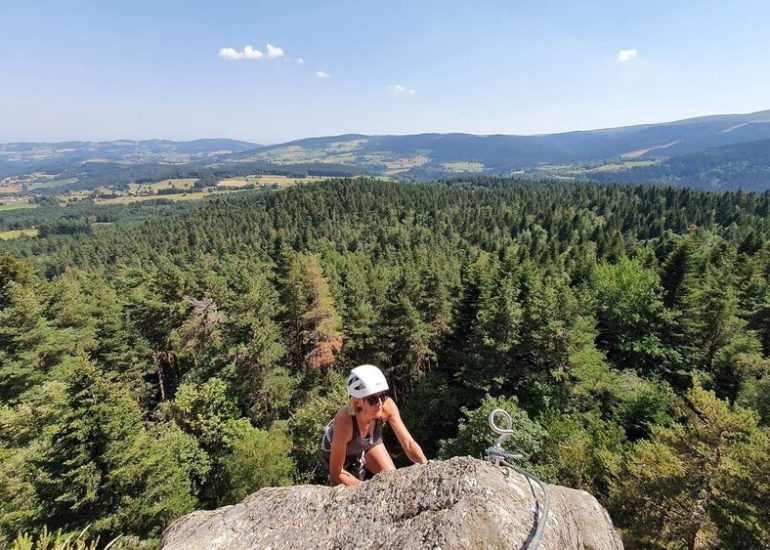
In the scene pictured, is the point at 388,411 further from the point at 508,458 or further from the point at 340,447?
the point at 508,458

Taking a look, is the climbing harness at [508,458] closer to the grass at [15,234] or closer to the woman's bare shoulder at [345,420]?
the woman's bare shoulder at [345,420]

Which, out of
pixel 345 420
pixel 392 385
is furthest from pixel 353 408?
pixel 392 385

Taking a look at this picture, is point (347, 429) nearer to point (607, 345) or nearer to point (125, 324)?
point (607, 345)

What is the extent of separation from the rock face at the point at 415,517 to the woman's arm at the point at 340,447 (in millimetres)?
300

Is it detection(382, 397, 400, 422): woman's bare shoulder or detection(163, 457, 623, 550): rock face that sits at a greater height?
detection(382, 397, 400, 422): woman's bare shoulder

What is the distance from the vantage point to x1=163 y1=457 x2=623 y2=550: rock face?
4.47 meters

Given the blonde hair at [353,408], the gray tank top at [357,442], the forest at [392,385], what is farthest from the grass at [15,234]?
the blonde hair at [353,408]

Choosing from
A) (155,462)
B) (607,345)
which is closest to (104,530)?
(155,462)

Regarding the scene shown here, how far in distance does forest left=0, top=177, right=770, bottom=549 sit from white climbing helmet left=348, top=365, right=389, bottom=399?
16.6 ft

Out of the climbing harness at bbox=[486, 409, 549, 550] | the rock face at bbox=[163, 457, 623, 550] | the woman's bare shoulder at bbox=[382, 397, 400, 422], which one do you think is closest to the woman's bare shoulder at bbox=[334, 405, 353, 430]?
the woman's bare shoulder at bbox=[382, 397, 400, 422]

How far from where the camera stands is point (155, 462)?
655 inches

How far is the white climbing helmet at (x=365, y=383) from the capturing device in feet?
19.2

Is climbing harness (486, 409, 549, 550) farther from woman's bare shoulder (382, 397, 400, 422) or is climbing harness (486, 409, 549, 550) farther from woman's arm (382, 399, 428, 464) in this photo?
woman's bare shoulder (382, 397, 400, 422)

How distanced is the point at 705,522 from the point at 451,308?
2293 centimetres
